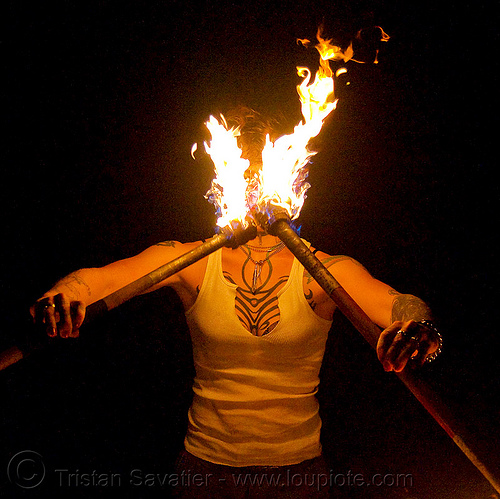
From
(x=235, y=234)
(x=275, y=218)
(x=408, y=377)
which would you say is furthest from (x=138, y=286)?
(x=408, y=377)

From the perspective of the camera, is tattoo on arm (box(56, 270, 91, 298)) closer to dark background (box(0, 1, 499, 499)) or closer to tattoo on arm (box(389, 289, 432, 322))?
dark background (box(0, 1, 499, 499))

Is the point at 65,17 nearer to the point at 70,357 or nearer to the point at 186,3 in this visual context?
the point at 186,3

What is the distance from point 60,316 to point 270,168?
1551 millimetres

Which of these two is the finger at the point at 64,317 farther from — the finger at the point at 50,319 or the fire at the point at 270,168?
the fire at the point at 270,168

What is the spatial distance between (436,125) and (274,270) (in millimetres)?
1952

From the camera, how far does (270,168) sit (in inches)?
101

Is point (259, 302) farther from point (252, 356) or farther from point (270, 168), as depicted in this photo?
point (270, 168)

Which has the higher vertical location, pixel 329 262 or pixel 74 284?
pixel 74 284

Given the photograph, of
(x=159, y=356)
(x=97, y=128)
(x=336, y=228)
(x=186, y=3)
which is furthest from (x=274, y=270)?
(x=186, y=3)

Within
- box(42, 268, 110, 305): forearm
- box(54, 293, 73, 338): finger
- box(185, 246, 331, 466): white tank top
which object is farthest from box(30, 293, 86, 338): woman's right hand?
box(185, 246, 331, 466): white tank top

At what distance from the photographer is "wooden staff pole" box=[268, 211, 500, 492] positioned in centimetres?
148

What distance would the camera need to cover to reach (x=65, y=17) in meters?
3.40

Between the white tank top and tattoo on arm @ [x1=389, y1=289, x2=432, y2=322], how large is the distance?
2.01ft

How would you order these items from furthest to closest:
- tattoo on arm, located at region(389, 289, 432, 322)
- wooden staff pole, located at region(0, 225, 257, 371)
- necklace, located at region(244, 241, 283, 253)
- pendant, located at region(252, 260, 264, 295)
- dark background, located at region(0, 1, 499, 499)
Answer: dark background, located at region(0, 1, 499, 499), necklace, located at region(244, 241, 283, 253), pendant, located at region(252, 260, 264, 295), tattoo on arm, located at region(389, 289, 432, 322), wooden staff pole, located at region(0, 225, 257, 371)
